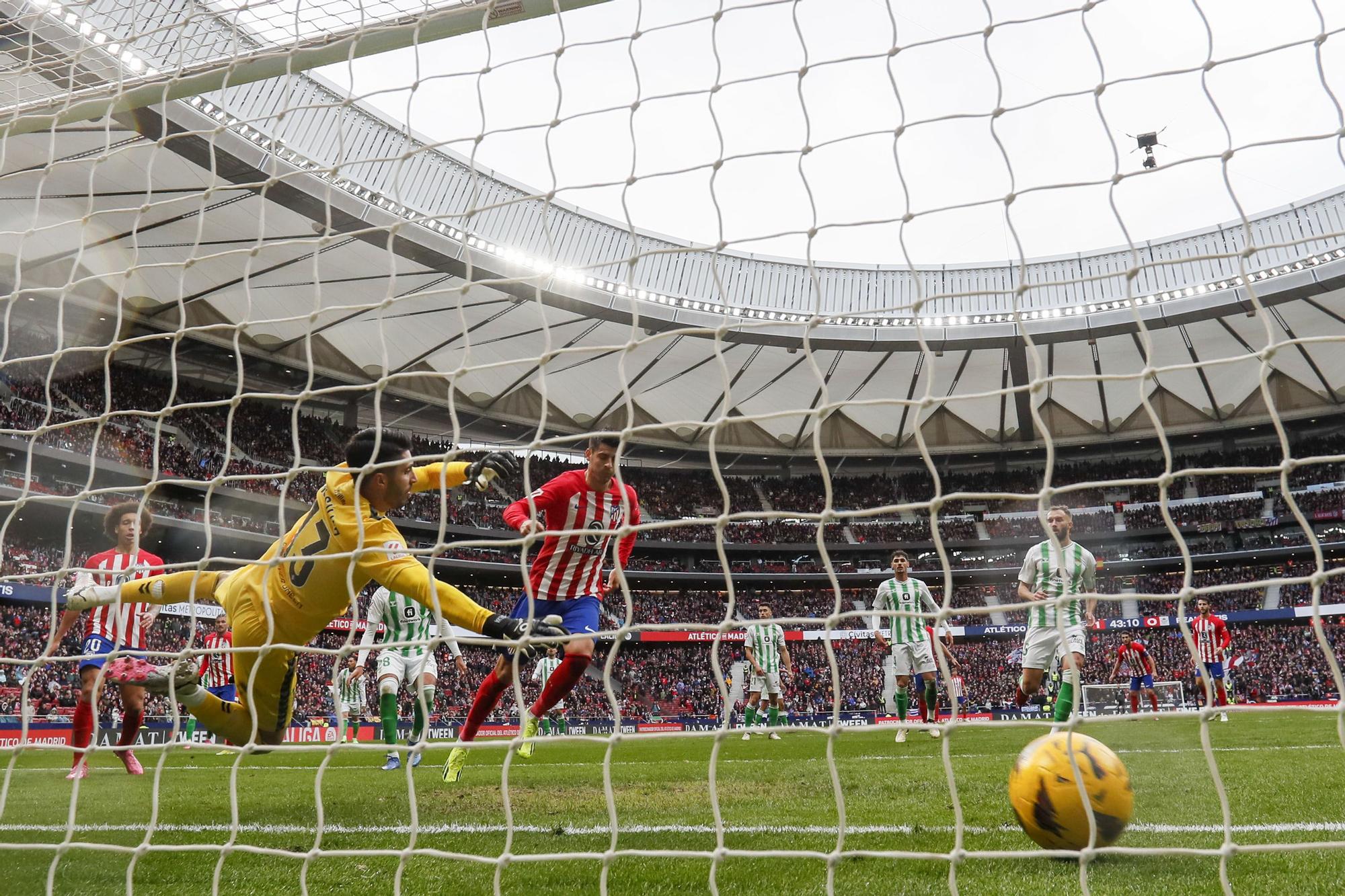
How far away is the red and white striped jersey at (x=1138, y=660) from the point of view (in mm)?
14281

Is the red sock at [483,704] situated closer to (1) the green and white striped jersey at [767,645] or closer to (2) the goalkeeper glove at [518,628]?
(2) the goalkeeper glove at [518,628]

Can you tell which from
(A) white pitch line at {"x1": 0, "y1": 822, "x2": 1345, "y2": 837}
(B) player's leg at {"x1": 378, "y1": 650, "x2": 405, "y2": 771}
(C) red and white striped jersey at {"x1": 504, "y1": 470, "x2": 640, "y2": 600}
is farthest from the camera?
(B) player's leg at {"x1": 378, "y1": 650, "x2": 405, "y2": 771}

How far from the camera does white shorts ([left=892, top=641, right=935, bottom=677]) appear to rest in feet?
35.1

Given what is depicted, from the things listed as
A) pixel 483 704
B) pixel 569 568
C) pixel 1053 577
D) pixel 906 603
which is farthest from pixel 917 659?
pixel 483 704

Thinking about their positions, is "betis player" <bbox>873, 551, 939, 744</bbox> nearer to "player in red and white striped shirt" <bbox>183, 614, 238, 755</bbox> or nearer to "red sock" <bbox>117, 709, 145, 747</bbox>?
"player in red and white striped shirt" <bbox>183, 614, 238, 755</bbox>

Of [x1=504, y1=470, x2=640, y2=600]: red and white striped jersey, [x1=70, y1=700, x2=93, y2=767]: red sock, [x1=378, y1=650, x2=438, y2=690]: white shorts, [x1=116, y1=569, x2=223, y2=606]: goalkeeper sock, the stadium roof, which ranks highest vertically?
the stadium roof

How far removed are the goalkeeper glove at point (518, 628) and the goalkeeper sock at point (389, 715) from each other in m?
5.23

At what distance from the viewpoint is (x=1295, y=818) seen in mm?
3869

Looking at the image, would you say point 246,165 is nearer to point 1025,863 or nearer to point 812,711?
point 1025,863

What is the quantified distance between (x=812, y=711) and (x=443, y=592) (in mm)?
27047

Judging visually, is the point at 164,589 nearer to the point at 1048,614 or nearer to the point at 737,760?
the point at 737,760

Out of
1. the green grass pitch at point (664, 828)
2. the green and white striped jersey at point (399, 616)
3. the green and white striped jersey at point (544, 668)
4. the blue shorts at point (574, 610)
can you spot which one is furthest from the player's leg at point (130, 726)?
the green and white striped jersey at point (544, 668)

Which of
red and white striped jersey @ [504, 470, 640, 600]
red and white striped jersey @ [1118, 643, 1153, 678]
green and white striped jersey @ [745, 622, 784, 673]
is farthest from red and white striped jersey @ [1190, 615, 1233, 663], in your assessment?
red and white striped jersey @ [504, 470, 640, 600]

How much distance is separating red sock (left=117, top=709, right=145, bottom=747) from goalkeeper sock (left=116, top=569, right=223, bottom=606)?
334 cm
